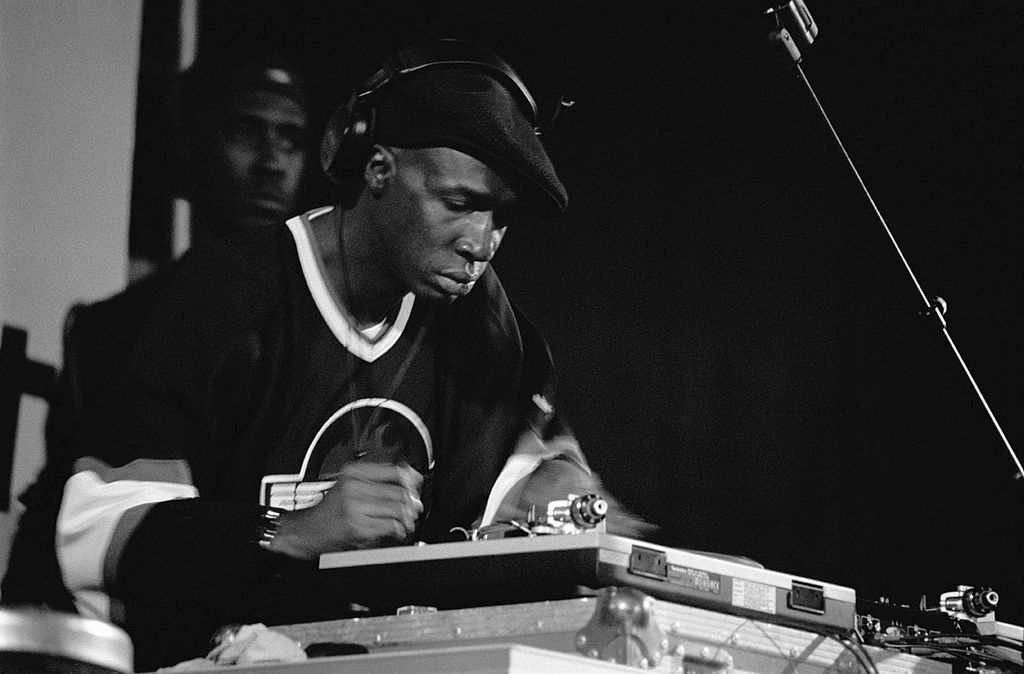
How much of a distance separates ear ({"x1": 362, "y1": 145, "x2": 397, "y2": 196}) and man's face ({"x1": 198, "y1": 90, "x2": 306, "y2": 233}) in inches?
4.6

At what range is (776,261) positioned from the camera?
2.85 meters

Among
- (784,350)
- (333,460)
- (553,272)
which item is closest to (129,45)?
(333,460)

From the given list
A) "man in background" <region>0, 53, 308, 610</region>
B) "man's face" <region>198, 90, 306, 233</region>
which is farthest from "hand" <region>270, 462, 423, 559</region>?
"man's face" <region>198, 90, 306, 233</region>

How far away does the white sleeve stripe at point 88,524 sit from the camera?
1771 mm

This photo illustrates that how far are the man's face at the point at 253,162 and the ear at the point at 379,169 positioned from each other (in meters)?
0.12

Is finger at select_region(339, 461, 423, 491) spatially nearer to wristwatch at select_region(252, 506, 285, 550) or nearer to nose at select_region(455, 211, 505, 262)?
wristwatch at select_region(252, 506, 285, 550)

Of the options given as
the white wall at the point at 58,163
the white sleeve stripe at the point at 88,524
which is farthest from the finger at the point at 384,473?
the white wall at the point at 58,163

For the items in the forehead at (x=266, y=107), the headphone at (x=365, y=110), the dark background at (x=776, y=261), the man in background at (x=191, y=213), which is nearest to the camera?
the man in background at (x=191, y=213)

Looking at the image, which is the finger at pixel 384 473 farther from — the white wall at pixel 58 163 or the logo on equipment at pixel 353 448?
the white wall at pixel 58 163

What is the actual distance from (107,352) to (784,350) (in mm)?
1521

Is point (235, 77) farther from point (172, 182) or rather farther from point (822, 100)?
point (822, 100)

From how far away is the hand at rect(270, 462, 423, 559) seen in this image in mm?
1938

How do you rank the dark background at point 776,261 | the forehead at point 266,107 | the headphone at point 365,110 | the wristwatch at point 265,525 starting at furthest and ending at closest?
the dark background at point 776,261 < the headphone at point 365,110 < the forehead at point 266,107 < the wristwatch at point 265,525

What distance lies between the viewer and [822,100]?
10.0 feet
